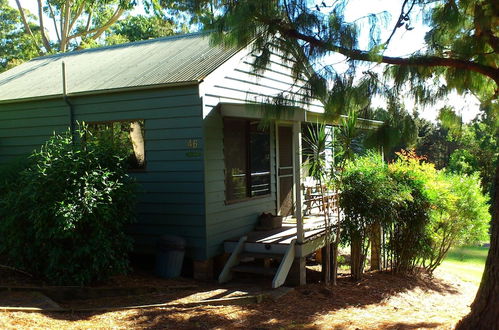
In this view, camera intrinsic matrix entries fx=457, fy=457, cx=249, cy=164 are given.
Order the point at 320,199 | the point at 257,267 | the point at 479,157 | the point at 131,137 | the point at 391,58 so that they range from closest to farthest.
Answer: the point at 391,58 < the point at 257,267 < the point at 131,137 < the point at 320,199 < the point at 479,157

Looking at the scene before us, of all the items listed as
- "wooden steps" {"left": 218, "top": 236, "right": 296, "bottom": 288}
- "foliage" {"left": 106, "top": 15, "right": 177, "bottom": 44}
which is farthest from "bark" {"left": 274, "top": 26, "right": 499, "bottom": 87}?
"foliage" {"left": 106, "top": 15, "right": 177, "bottom": 44}

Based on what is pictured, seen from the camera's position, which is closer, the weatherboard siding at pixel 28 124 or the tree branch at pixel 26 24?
the weatherboard siding at pixel 28 124

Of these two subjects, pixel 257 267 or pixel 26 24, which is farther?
pixel 26 24

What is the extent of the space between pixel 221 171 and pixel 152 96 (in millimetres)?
1823

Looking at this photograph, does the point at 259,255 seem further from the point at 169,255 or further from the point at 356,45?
the point at 356,45

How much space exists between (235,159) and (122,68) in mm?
3314

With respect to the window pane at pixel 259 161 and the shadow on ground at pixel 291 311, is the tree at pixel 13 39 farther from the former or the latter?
the shadow on ground at pixel 291 311

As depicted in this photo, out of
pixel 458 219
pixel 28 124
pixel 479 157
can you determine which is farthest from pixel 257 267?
pixel 479 157

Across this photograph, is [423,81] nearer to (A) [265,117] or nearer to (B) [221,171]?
(A) [265,117]

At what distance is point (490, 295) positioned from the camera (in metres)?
5.00

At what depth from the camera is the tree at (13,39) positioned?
29.8 metres

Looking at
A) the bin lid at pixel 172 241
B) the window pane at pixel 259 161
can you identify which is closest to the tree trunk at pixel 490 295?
the bin lid at pixel 172 241

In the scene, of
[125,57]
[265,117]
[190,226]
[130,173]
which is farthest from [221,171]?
[125,57]

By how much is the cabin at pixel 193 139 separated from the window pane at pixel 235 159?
2cm
